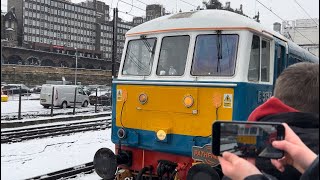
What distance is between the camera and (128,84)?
636cm

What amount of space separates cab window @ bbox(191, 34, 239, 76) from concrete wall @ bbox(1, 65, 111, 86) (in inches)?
2304

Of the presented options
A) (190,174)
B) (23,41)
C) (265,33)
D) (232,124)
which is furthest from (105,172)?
(23,41)

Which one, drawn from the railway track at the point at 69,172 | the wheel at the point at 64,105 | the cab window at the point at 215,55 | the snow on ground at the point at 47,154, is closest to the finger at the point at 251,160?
the cab window at the point at 215,55

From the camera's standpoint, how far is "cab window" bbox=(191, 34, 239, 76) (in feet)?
18.4

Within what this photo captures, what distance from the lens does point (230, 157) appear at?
4.72ft

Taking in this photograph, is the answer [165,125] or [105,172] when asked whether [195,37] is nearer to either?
[165,125]

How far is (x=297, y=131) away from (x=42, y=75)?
7148 cm

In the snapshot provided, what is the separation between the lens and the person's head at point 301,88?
156 centimetres

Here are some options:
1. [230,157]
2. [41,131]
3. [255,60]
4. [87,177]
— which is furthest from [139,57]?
[41,131]

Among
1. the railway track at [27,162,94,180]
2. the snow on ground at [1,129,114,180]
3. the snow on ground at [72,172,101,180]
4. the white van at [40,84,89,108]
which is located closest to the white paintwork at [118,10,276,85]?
the snow on ground at [72,172,101,180]

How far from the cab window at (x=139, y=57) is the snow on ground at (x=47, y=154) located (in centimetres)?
261

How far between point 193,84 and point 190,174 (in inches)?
50.5

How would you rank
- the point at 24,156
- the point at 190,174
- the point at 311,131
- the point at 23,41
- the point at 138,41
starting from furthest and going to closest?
the point at 23,41 → the point at 24,156 → the point at 138,41 → the point at 190,174 → the point at 311,131

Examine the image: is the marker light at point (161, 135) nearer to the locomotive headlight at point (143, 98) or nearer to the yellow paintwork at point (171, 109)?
the yellow paintwork at point (171, 109)
